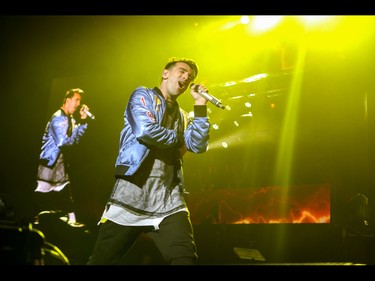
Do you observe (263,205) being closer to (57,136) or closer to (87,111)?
(87,111)

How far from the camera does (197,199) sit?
3.58 meters

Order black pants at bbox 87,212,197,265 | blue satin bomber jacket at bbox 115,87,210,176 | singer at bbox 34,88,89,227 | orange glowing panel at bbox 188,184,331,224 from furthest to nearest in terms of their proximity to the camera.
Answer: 1. singer at bbox 34,88,89,227
2. orange glowing panel at bbox 188,184,331,224
3. blue satin bomber jacket at bbox 115,87,210,176
4. black pants at bbox 87,212,197,265

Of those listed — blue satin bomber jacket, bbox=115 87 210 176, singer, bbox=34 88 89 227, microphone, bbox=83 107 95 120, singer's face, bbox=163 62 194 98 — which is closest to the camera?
blue satin bomber jacket, bbox=115 87 210 176

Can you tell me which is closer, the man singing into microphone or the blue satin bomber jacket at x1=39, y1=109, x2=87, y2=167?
the man singing into microphone

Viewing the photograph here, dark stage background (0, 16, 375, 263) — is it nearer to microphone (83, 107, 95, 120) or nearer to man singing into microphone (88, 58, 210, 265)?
microphone (83, 107, 95, 120)

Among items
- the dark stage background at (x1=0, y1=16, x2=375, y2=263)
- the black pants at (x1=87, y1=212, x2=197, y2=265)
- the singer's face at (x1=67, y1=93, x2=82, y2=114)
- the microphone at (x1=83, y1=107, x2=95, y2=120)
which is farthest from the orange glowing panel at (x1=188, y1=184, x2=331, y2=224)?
the singer's face at (x1=67, y1=93, x2=82, y2=114)

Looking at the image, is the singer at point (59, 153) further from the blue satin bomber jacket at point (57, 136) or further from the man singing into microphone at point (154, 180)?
the man singing into microphone at point (154, 180)

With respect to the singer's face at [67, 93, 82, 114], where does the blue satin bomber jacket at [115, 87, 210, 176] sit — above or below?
below

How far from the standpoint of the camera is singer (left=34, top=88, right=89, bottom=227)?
12.0ft

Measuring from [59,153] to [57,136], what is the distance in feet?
0.49

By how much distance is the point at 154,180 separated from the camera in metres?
2.79

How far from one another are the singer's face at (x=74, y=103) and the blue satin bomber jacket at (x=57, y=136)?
7 centimetres
